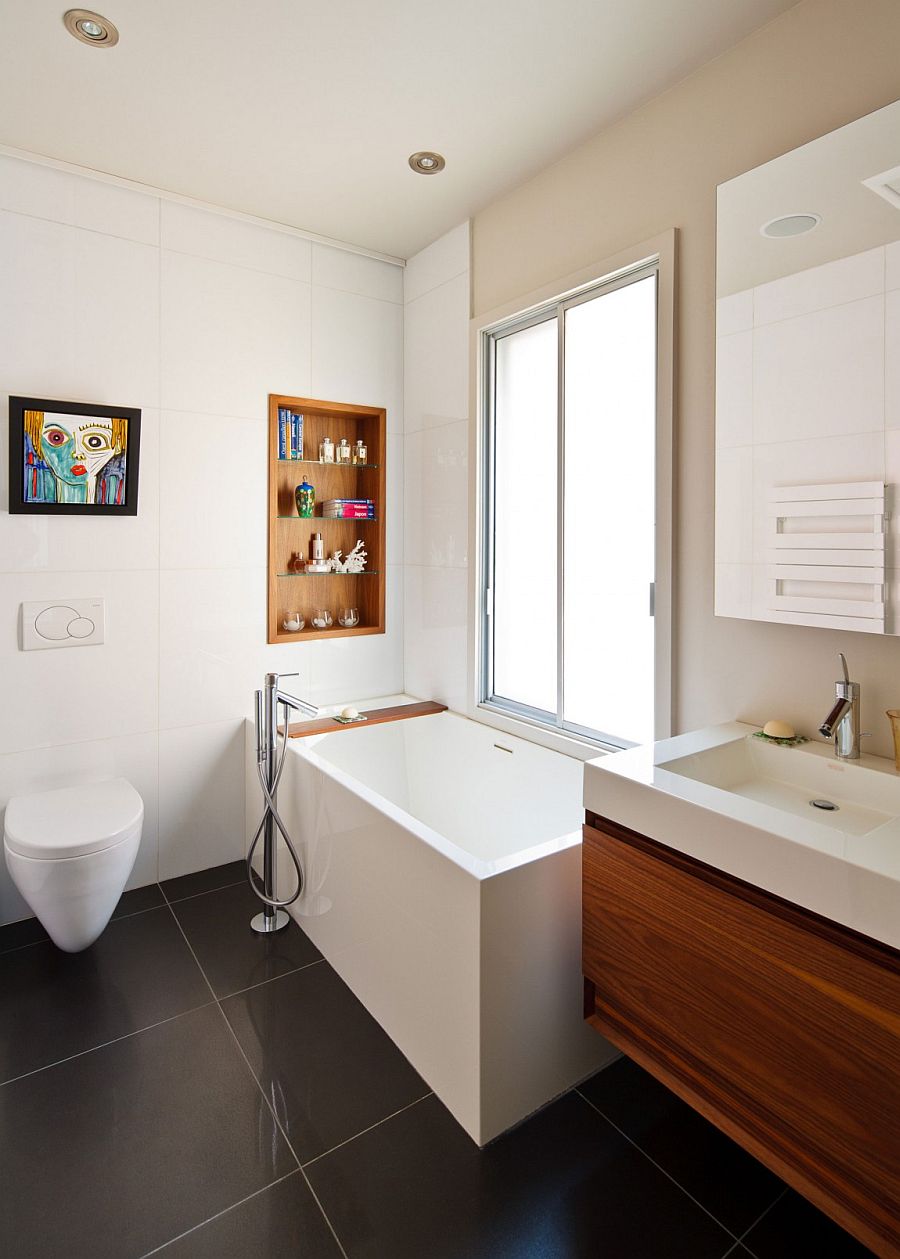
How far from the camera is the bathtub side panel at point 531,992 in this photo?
5.24ft

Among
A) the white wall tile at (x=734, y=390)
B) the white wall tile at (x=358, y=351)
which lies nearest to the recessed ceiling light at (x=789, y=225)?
the white wall tile at (x=734, y=390)

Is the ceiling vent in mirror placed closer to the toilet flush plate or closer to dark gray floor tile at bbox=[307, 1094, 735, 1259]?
dark gray floor tile at bbox=[307, 1094, 735, 1259]

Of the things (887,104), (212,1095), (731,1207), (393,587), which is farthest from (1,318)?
(731,1207)

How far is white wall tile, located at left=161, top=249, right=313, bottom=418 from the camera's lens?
8.86ft

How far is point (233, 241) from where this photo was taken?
2809mm

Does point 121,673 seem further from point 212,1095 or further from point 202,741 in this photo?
point 212,1095

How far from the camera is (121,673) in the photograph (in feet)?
8.77

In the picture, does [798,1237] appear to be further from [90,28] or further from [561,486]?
[90,28]

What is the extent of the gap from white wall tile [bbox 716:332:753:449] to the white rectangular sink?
30.8 inches

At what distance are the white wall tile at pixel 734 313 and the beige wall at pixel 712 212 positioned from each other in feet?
0.25

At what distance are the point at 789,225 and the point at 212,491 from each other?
7.02 ft

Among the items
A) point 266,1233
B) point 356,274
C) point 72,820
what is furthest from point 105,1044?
point 356,274

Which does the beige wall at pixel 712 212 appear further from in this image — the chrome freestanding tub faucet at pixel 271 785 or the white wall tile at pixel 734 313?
the chrome freestanding tub faucet at pixel 271 785

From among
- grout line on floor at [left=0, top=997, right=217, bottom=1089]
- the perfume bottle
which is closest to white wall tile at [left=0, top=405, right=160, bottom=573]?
the perfume bottle
